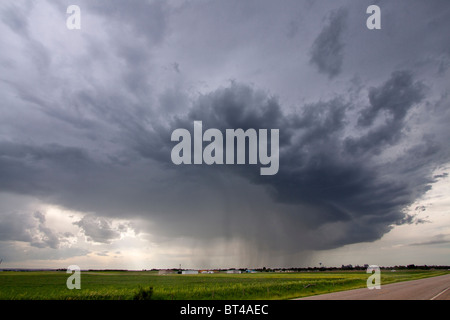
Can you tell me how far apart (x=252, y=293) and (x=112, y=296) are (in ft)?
59.3

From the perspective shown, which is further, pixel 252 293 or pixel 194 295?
pixel 252 293

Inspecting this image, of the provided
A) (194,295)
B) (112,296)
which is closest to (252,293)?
(194,295)

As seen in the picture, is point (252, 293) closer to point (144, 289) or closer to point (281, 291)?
point (281, 291)
